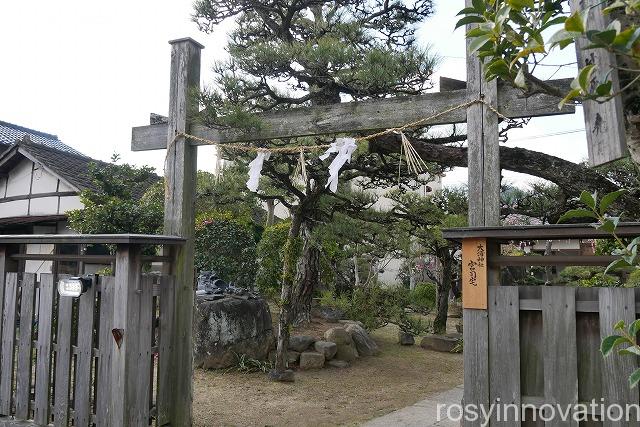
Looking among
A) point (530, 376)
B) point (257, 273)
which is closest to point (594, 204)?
point (530, 376)

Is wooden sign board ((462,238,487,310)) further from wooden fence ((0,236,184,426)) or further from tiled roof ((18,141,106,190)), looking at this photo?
tiled roof ((18,141,106,190))

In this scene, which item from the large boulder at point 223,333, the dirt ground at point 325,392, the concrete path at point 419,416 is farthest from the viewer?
the large boulder at point 223,333

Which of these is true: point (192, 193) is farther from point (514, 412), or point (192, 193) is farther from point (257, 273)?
point (257, 273)

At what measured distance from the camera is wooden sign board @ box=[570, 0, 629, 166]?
156 cm

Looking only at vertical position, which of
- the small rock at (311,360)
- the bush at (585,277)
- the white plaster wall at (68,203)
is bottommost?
the small rock at (311,360)

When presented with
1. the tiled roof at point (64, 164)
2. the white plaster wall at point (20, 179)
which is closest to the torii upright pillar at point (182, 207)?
the tiled roof at point (64, 164)

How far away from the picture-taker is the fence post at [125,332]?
382cm

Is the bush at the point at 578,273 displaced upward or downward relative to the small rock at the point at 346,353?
upward

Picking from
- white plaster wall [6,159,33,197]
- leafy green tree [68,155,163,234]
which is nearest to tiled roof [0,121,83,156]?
white plaster wall [6,159,33,197]

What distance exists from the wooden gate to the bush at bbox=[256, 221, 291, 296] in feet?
24.6

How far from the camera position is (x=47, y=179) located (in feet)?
40.7

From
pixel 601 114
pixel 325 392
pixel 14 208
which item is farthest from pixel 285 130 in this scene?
pixel 14 208

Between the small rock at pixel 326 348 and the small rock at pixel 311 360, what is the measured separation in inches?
6.9

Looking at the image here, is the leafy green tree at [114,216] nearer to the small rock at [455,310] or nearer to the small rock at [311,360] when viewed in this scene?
the small rock at [311,360]
